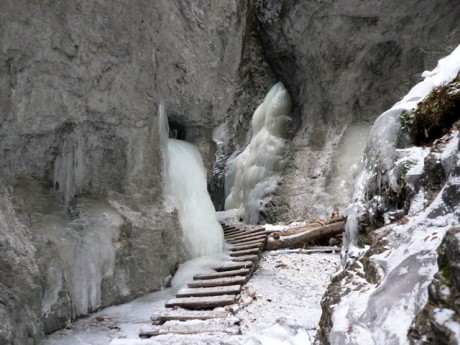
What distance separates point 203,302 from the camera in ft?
16.8

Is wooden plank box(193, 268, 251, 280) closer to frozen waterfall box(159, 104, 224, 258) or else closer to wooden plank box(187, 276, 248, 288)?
wooden plank box(187, 276, 248, 288)

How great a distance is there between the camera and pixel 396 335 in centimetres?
217

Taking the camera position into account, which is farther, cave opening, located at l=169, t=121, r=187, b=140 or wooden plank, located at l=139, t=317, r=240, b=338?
cave opening, located at l=169, t=121, r=187, b=140

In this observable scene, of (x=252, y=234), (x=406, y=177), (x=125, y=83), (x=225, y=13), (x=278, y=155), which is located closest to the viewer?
(x=406, y=177)

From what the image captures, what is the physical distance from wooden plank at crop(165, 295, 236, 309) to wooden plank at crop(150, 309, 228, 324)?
21 centimetres

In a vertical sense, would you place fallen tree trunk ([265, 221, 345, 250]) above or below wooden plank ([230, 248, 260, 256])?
above

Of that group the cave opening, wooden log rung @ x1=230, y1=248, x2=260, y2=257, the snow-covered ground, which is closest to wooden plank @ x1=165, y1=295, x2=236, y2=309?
the snow-covered ground

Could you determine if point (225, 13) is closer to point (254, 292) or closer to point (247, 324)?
point (254, 292)

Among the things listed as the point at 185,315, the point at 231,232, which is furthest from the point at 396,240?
the point at 231,232

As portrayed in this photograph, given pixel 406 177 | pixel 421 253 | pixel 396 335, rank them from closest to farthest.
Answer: pixel 396 335 → pixel 421 253 → pixel 406 177

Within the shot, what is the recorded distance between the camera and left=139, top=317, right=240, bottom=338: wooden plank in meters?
4.25

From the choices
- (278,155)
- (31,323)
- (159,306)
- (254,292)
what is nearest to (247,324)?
(254,292)

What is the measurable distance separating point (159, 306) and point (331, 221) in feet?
17.2

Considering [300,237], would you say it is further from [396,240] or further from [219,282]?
[396,240]
